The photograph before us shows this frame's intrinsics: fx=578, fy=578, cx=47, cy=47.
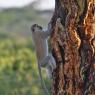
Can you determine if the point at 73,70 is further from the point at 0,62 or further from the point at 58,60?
the point at 0,62

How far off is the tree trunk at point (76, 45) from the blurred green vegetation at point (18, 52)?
22.8 ft

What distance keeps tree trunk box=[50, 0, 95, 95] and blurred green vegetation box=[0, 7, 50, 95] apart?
696 cm

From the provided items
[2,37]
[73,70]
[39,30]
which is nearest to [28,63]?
[2,37]

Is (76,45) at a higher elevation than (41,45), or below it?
higher

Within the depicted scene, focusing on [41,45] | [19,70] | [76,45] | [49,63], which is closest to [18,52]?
[19,70]

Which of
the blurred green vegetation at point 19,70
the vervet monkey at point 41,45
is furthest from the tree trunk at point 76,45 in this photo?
the blurred green vegetation at point 19,70

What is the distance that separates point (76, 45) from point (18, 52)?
1900cm

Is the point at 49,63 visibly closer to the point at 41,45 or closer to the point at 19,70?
the point at 41,45

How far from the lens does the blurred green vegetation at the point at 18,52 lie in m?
14.1

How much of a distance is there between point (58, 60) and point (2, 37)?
2754 centimetres

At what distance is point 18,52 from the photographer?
23859 mm

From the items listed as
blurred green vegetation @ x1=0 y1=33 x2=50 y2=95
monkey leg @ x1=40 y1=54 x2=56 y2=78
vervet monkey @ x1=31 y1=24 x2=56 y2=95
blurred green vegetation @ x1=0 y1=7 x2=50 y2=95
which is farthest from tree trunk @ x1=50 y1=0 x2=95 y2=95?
blurred green vegetation @ x1=0 y1=7 x2=50 y2=95

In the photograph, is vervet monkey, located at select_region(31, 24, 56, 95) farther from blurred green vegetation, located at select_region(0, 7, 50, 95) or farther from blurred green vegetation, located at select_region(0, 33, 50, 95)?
blurred green vegetation, located at select_region(0, 7, 50, 95)

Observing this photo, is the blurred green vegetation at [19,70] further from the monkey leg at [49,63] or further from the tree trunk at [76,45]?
the tree trunk at [76,45]
